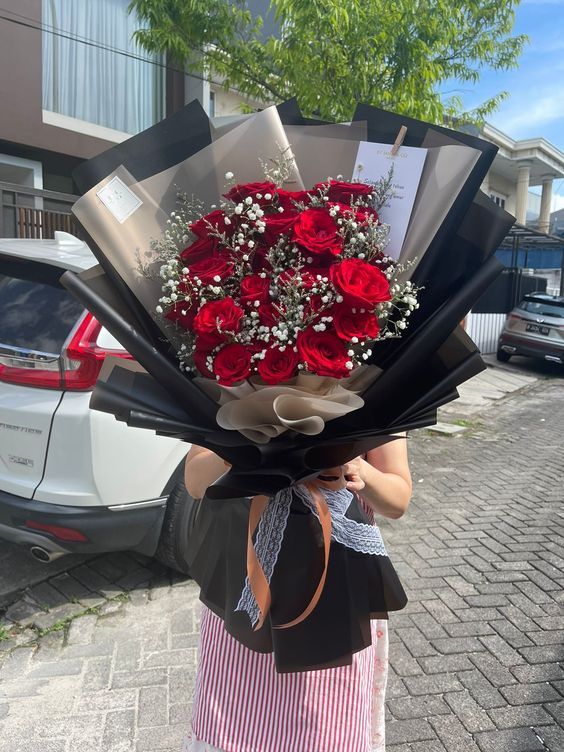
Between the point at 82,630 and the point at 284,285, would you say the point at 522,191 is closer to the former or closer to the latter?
the point at 82,630

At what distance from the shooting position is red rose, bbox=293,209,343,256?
1174 mm

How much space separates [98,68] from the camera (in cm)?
1081

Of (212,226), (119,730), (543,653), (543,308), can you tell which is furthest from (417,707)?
(543,308)

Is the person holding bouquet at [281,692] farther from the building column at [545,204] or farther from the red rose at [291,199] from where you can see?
the building column at [545,204]

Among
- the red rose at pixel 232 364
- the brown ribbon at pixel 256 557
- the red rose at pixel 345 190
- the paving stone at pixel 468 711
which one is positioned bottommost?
the paving stone at pixel 468 711

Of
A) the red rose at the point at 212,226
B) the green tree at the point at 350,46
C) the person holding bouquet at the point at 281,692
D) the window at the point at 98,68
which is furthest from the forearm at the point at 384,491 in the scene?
the window at the point at 98,68

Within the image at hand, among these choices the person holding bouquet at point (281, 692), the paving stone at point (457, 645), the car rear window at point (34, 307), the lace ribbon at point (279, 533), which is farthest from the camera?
the paving stone at point (457, 645)

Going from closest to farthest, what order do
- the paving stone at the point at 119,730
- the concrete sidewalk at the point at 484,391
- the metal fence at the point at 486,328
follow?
1. the paving stone at the point at 119,730
2. the concrete sidewalk at the point at 484,391
3. the metal fence at the point at 486,328

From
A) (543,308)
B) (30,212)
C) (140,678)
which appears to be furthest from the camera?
(543,308)

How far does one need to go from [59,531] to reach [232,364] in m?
2.10

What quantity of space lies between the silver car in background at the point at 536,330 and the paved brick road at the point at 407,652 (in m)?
9.49

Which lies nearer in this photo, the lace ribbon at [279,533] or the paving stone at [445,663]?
the lace ribbon at [279,533]

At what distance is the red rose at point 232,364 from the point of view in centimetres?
117

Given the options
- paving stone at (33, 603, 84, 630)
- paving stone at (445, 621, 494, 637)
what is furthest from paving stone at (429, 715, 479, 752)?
paving stone at (33, 603, 84, 630)
